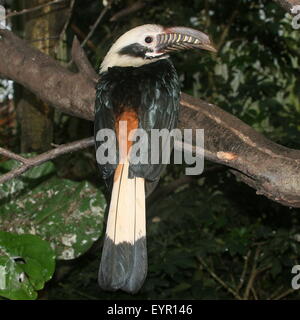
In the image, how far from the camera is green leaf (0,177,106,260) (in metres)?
1.85

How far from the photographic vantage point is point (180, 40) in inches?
73.1

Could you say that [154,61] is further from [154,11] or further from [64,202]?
[154,11]

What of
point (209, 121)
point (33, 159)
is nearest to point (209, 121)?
point (209, 121)

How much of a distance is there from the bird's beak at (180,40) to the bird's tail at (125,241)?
53cm

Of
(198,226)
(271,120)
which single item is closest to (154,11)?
(271,120)

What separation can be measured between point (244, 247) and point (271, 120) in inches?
28.6

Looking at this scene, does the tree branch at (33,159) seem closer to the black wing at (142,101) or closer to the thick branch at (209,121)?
the black wing at (142,101)

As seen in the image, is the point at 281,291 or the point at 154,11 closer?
the point at 281,291

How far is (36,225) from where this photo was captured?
1.88 metres

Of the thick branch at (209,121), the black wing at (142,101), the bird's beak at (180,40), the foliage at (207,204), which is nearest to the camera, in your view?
the thick branch at (209,121)

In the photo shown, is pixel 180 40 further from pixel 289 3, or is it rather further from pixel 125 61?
pixel 289 3

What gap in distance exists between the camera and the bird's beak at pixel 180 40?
1.83 meters

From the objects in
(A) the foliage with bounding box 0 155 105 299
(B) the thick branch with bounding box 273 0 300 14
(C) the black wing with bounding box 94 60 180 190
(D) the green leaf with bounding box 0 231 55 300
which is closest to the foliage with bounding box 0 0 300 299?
(A) the foliage with bounding box 0 155 105 299

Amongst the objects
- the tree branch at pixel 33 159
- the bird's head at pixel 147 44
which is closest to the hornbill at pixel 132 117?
Answer: the bird's head at pixel 147 44
